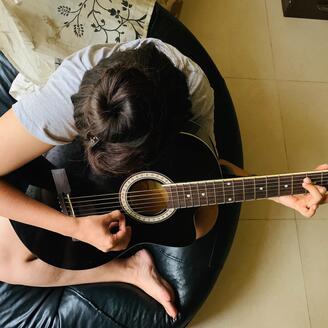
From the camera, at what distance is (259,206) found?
4.94 feet

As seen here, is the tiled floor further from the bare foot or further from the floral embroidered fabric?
the floral embroidered fabric

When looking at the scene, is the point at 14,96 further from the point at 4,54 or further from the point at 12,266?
the point at 12,266

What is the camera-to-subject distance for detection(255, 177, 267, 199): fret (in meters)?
1.00

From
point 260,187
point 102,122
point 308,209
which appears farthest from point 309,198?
point 102,122

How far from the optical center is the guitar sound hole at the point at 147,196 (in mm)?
1036

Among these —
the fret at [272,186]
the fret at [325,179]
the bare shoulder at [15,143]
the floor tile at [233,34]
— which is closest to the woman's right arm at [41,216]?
the bare shoulder at [15,143]

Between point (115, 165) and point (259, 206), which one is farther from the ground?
point (115, 165)

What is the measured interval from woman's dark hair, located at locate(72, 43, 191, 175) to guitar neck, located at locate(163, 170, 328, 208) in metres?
0.24

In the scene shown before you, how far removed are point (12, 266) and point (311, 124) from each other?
1.15 m

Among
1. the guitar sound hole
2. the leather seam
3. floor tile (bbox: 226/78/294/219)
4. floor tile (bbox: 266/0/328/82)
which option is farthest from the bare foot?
floor tile (bbox: 266/0/328/82)

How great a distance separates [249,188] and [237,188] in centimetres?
3

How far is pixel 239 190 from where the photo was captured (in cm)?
101

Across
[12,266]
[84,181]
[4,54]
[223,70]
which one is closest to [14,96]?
[4,54]

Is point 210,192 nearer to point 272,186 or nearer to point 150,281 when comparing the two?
point 272,186
